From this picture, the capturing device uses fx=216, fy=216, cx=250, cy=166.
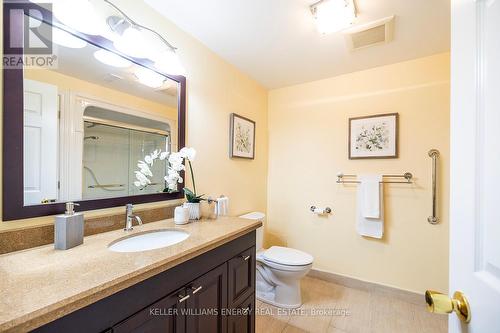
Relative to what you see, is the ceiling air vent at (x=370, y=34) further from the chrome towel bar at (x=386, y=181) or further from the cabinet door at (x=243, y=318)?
the cabinet door at (x=243, y=318)

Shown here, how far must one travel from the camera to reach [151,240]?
1182mm

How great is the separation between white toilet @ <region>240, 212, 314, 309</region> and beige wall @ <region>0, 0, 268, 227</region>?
1.92 ft

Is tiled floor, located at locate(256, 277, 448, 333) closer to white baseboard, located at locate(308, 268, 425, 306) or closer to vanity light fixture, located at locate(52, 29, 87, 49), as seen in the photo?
white baseboard, located at locate(308, 268, 425, 306)

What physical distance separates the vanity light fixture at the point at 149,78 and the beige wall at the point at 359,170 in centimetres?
160

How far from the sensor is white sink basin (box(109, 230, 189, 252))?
3.45ft

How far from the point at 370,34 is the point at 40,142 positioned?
7.20ft

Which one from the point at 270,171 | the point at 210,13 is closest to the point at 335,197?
the point at 270,171

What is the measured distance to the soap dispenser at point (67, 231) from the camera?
0.87m

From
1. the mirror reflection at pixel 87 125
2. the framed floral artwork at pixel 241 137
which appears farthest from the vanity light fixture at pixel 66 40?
the framed floral artwork at pixel 241 137

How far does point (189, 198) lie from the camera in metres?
1.47

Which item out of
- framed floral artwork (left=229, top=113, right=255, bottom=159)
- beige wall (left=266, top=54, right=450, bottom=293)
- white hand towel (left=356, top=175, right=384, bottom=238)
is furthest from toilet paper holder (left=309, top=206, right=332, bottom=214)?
framed floral artwork (left=229, top=113, right=255, bottom=159)

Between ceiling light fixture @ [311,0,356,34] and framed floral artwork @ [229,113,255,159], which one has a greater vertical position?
ceiling light fixture @ [311,0,356,34]

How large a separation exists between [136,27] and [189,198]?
1.10 m

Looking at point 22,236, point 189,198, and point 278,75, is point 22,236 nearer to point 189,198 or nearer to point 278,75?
point 189,198
